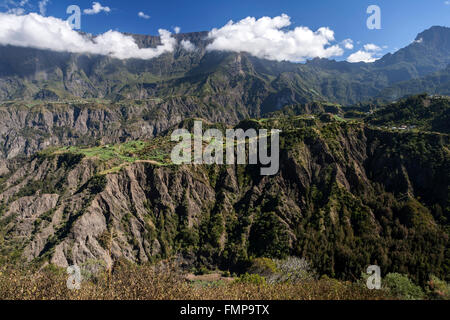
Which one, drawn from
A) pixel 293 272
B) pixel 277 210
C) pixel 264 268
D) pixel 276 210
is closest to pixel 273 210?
pixel 276 210

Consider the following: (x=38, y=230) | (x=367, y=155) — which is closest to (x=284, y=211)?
(x=367, y=155)

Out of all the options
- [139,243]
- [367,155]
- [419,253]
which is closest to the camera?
[419,253]

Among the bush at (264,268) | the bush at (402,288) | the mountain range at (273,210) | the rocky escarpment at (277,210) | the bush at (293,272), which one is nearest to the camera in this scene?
the bush at (402,288)

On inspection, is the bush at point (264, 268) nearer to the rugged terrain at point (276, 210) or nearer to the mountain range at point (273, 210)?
the mountain range at point (273, 210)

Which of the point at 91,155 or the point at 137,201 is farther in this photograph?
the point at 91,155

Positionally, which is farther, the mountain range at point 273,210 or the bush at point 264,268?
the mountain range at point 273,210

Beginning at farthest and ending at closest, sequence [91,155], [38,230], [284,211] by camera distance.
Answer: [91,155] < [284,211] < [38,230]

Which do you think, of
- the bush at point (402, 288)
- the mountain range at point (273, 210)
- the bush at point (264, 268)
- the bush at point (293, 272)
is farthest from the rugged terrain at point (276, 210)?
the bush at point (402, 288)

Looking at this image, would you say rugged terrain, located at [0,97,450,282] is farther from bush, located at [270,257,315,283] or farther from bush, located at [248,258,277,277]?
bush, located at [270,257,315,283]
